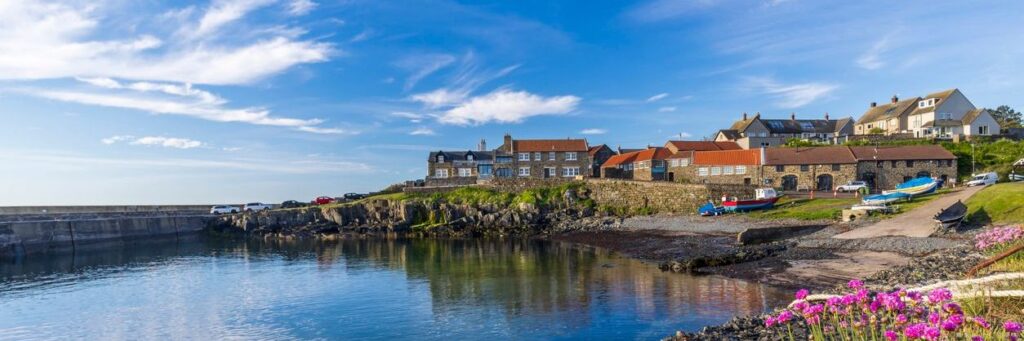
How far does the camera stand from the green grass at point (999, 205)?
3403cm

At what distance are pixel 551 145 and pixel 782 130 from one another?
4152cm

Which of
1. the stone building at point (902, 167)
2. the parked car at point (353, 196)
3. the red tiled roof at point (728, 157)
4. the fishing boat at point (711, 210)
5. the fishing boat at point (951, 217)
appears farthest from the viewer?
the parked car at point (353, 196)

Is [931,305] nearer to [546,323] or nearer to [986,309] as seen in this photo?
[986,309]

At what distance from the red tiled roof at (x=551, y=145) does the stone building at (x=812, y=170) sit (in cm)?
3006

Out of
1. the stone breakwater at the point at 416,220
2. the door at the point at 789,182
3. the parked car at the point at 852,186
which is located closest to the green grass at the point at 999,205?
the parked car at the point at 852,186

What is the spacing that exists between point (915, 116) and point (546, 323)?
87663mm

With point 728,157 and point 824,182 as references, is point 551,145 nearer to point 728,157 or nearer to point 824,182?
point 728,157

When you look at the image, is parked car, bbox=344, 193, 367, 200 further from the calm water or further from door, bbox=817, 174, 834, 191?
door, bbox=817, 174, 834, 191

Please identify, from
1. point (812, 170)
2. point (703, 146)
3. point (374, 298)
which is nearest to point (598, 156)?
point (703, 146)

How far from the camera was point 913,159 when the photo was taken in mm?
62906

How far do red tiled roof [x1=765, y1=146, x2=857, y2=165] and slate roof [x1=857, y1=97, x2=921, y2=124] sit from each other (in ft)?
99.9

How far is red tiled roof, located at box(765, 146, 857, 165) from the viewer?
64.3m

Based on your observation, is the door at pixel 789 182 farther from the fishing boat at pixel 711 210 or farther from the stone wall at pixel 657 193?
the fishing boat at pixel 711 210

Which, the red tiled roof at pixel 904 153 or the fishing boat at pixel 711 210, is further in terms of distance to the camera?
the red tiled roof at pixel 904 153
